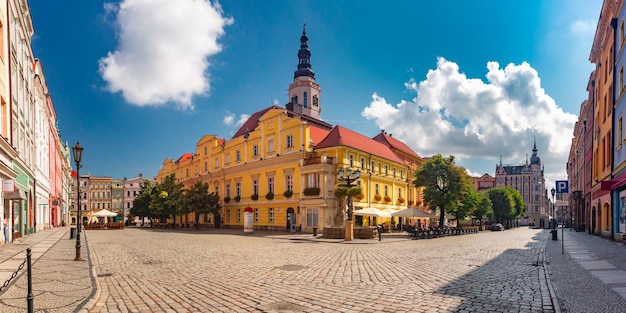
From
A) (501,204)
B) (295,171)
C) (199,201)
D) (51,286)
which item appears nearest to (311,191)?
(295,171)

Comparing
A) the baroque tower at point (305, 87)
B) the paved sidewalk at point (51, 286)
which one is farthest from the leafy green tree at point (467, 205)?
the paved sidewalk at point (51, 286)

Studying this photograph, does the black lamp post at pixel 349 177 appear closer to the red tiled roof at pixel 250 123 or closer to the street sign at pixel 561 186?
the street sign at pixel 561 186

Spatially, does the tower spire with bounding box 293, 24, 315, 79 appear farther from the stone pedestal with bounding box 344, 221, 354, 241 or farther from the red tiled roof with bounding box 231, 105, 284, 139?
the stone pedestal with bounding box 344, 221, 354, 241

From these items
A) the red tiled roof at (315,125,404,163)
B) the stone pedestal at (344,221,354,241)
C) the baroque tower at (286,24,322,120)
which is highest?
the baroque tower at (286,24,322,120)

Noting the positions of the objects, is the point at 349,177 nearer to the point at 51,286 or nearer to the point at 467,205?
the point at 51,286

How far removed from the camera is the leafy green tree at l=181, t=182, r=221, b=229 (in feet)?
160

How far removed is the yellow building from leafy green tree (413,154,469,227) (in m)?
6.08

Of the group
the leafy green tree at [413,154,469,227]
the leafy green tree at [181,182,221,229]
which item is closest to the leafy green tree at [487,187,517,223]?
the leafy green tree at [413,154,469,227]

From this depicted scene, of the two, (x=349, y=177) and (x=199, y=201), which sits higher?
→ (x=349, y=177)

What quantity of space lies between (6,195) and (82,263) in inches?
358

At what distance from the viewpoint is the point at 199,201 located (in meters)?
48.8

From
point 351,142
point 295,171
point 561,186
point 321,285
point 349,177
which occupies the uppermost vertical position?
point 351,142

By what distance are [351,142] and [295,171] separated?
21.8 feet

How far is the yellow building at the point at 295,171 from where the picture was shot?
3800 centimetres
